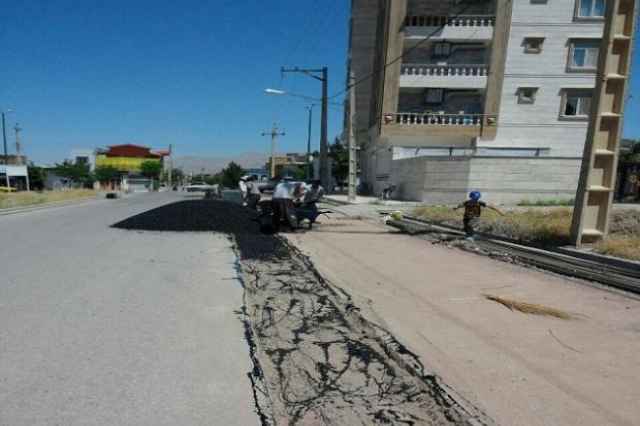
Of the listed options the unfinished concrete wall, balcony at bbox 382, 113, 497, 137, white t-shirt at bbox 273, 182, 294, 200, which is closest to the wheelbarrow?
white t-shirt at bbox 273, 182, 294, 200

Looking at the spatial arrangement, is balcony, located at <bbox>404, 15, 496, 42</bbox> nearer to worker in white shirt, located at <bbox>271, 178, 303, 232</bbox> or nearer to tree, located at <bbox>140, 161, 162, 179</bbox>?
worker in white shirt, located at <bbox>271, 178, 303, 232</bbox>

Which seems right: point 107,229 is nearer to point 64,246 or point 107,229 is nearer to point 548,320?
point 64,246

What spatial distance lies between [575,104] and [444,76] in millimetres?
8058

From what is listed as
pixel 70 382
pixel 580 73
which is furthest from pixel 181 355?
pixel 580 73

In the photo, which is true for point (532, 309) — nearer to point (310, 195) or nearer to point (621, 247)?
point (621, 247)

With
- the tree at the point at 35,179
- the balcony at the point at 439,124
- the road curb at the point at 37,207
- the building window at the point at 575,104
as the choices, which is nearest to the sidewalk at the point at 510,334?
the road curb at the point at 37,207

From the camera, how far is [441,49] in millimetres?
22188

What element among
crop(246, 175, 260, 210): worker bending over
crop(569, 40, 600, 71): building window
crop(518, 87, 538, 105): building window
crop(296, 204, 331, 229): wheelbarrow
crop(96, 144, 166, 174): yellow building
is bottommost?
crop(296, 204, 331, 229): wheelbarrow

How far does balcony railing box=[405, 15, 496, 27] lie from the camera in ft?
68.3

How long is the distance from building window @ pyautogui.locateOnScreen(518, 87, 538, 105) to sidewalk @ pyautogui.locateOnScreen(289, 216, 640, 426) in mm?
19436

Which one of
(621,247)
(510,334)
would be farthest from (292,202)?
(621,247)

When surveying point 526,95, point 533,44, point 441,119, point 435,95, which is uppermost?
point 533,44

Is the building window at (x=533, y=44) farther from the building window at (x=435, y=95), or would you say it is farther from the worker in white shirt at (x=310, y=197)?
the worker in white shirt at (x=310, y=197)

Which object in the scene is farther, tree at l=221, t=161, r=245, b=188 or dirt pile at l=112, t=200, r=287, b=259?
tree at l=221, t=161, r=245, b=188
